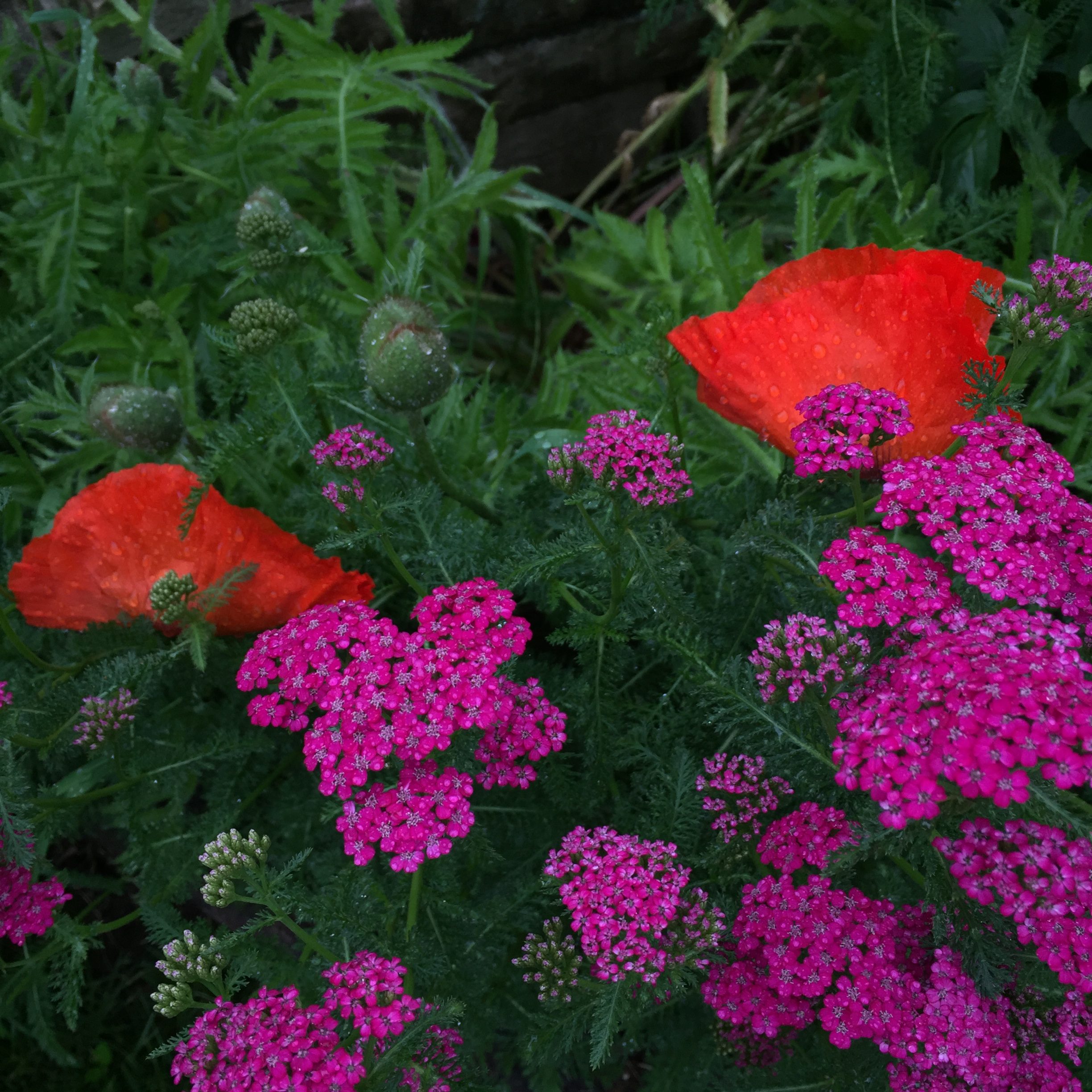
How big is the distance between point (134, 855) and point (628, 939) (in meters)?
0.76

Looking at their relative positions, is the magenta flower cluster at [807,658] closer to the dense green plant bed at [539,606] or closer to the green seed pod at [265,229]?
the dense green plant bed at [539,606]

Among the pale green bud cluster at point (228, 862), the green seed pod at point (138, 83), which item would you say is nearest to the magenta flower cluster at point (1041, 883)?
the pale green bud cluster at point (228, 862)

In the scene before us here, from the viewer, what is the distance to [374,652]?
98cm

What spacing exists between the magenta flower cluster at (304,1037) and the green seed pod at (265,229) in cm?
95

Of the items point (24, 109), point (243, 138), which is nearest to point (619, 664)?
point (243, 138)

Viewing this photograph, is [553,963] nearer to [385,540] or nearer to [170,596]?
[385,540]

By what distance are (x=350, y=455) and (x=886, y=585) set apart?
65cm

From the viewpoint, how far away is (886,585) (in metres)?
A: 0.93

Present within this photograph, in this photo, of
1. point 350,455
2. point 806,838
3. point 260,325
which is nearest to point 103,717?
point 350,455

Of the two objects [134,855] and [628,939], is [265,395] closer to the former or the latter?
[134,855]

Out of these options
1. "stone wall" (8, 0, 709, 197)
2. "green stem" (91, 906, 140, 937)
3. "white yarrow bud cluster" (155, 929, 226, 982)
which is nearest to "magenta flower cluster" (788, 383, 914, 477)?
"white yarrow bud cluster" (155, 929, 226, 982)

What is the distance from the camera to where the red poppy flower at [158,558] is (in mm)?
1316

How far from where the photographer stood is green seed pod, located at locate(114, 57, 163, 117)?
1.78m

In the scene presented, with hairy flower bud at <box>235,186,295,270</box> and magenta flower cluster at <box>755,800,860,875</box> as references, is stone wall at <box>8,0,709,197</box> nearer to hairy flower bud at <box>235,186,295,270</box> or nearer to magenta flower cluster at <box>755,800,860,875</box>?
hairy flower bud at <box>235,186,295,270</box>
